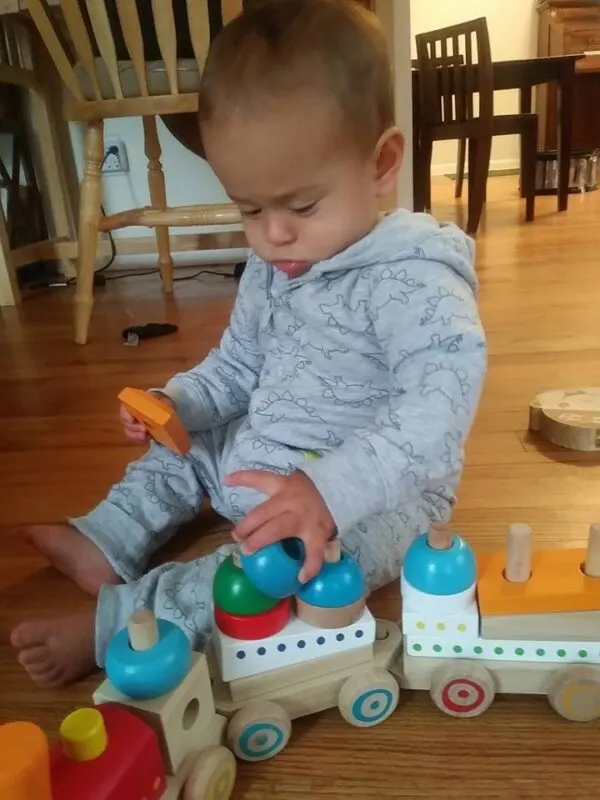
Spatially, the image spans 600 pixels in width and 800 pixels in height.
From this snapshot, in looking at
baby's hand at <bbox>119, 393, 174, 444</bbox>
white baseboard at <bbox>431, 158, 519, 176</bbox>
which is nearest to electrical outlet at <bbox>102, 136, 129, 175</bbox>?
baby's hand at <bbox>119, 393, 174, 444</bbox>

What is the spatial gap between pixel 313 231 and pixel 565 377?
71cm

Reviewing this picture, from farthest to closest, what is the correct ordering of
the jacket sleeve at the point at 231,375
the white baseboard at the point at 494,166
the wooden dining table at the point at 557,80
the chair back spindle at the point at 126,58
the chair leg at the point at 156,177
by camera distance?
the white baseboard at the point at 494,166 < the wooden dining table at the point at 557,80 < the chair leg at the point at 156,177 < the chair back spindle at the point at 126,58 < the jacket sleeve at the point at 231,375

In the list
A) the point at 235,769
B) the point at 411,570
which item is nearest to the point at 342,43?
the point at 411,570

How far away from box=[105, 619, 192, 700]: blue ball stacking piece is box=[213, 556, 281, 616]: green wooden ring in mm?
60

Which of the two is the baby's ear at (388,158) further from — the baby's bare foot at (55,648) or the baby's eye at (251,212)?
the baby's bare foot at (55,648)

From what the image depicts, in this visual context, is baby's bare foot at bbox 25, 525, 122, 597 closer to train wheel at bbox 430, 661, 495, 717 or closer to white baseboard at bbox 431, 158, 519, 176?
train wheel at bbox 430, 661, 495, 717

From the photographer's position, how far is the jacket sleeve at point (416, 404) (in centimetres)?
55

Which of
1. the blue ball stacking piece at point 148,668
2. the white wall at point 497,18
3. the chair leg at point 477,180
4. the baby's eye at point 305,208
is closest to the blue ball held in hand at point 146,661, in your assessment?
the blue ball stacking piece at point 148,668

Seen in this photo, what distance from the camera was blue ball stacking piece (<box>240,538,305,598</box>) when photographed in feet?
1.67

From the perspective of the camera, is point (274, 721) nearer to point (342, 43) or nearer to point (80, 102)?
point (342, 43)

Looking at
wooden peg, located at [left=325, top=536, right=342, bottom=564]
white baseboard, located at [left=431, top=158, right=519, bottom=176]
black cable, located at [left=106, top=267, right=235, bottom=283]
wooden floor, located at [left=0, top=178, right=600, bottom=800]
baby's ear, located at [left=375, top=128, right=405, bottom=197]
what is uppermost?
baby's ear, located at [left=375, top=128, right=405, bottom=197]

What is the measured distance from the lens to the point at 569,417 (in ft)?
3.22

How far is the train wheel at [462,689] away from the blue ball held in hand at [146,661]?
19 cm

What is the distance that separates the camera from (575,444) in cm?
96
